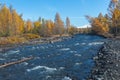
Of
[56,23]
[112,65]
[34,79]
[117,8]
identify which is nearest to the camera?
[34,79]

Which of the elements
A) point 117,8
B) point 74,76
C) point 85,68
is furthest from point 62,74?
point 117,8

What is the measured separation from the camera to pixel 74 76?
26031mm

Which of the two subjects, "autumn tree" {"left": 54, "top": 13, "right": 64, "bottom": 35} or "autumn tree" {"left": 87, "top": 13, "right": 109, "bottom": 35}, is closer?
"autumn tree" {"left": 87, "top": 13, "right": 109, "bottom": 35}

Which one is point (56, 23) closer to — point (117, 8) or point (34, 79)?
point (117, 8)

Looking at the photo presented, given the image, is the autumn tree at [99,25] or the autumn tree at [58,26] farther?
the autumn tree at [58,26]

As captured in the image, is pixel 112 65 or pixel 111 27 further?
pixel 111 27

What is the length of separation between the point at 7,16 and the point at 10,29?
24.7 feet

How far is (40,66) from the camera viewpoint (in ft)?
105

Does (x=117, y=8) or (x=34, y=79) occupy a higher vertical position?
(x=117, y=8)

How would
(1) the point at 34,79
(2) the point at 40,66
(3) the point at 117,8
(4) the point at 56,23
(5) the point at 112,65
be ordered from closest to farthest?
(1) the point at 34,79 < (5) the point at 112,65 < (2) the point at 40,66 < (3) the point at 117,8 < (4) the point at 56,23

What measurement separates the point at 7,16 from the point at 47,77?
8883cm

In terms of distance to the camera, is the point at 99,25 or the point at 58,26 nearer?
the point at 99,25

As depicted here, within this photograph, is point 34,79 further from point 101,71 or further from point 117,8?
point 117,8

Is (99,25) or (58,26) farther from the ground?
(99,25)
